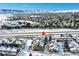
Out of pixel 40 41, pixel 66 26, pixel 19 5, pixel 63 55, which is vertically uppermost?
pixel 19 5

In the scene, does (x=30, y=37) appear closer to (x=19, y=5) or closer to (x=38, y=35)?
(x=38, y=35)

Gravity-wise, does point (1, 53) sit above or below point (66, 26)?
below

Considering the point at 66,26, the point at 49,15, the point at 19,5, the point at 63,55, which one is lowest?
the point at 63,55

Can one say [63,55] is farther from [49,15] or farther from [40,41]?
[49,15]

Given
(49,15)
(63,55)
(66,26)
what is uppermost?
(49,15)

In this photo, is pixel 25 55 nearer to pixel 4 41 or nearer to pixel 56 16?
pixel 4 41

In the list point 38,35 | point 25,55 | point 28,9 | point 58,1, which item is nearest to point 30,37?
point 38,35

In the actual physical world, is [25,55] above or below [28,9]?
below

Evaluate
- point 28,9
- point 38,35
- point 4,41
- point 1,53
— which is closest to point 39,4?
point 28,9
